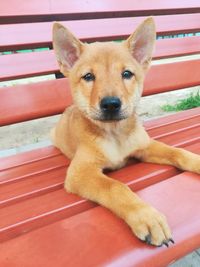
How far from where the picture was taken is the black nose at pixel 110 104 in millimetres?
1431

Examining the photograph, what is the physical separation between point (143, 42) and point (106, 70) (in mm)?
346

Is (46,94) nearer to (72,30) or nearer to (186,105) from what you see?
(72,30)

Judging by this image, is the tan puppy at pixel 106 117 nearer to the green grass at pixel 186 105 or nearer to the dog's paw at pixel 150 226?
the dog's paw at pixel 150 226

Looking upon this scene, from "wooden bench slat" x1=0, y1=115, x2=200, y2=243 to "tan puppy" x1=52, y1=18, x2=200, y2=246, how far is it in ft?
0.22

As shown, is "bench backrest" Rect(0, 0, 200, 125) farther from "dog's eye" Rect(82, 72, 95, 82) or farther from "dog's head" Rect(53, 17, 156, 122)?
"dog's eye" Rect(82, 72, 95, 82)

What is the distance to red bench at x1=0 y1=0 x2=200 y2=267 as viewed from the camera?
1011 mm

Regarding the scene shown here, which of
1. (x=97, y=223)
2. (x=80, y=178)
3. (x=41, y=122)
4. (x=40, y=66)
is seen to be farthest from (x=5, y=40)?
(x=41, y=122)

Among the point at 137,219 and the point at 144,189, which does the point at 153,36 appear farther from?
the point at 137,219

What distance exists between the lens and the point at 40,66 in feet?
7.12

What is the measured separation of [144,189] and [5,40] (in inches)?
53.1

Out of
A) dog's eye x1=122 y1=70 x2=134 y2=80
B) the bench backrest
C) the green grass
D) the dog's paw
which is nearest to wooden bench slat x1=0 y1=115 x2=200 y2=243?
the dog's paw

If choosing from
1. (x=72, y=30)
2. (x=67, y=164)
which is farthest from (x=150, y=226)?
(x=72, y=30)

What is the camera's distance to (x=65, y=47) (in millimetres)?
1799

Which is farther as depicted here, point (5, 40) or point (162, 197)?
point (5, 40)
